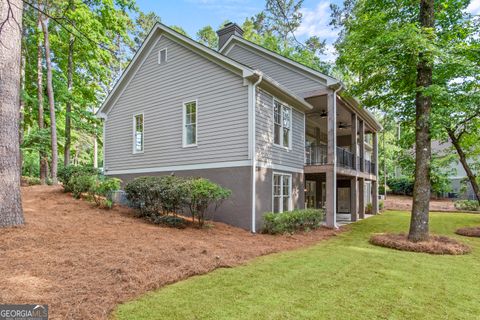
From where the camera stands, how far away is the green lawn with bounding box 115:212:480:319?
151 inches

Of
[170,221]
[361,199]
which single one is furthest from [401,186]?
[170,221]

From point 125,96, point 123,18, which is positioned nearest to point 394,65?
point 125,96

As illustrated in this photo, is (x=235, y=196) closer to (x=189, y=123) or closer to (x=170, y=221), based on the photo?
(x=170, y=221)

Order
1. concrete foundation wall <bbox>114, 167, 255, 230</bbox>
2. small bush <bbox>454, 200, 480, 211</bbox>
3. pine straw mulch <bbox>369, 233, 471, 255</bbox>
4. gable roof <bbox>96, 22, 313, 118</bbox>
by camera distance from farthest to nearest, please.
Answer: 1. small bush <bbox>454, 200, 480, 211</bbox>
2. gable roof <bbox>96, 22, 313, 118</bbox>
3. concrete foundation wall <bbox>114, 167, 255, 230</bbox>
4. pine straw mulch <bbox>369, 233, 471, 255</bbox>

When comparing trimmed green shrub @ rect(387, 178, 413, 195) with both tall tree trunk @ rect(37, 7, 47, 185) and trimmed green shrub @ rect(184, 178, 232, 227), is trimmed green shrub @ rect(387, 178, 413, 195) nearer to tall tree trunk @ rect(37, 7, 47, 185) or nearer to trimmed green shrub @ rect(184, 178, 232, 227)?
trimmed green shrub @ rect(184, 178, 232, 227)

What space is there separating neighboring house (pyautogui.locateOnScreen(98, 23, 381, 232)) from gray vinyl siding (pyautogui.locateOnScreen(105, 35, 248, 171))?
0.04 metres

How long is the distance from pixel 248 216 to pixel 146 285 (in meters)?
5.36

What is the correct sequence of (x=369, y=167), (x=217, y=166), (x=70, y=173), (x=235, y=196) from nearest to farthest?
(x=235, y=196)
(x=217, y=166)
(x=70, y=173)
(x=369, y=167)

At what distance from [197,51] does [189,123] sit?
272 cm

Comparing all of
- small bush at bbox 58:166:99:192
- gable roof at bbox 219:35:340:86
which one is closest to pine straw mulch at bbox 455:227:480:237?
gable roof at bbox 219:35:340:86

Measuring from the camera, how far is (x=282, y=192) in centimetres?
1131

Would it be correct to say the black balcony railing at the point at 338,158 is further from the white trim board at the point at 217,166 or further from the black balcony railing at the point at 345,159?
the white trim board at the point at 217,166

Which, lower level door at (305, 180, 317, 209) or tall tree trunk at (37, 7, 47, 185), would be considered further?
tall tree trunk at (37, 7, 47, 185)

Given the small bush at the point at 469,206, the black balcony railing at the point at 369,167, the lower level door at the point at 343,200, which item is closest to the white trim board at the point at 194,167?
the black balcony railing at the point at 369,167
